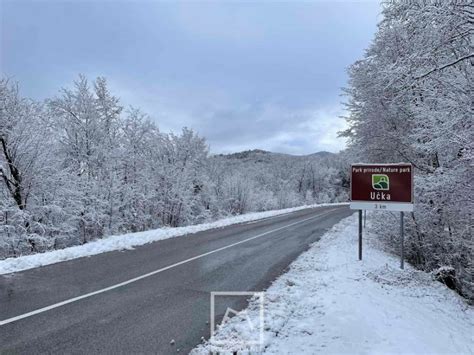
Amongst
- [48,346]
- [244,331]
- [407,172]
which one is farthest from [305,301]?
[407,172]

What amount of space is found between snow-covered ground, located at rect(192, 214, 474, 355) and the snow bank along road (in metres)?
0.64

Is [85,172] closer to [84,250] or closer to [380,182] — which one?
[84,250]

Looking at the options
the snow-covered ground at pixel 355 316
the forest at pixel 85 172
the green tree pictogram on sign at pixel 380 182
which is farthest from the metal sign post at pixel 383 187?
the forest at pixel 85 172

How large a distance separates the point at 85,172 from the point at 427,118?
16.3 metres

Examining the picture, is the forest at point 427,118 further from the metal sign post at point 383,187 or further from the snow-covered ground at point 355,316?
the snow-covered ground at point 355,316

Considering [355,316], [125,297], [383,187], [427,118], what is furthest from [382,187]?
[125,297]

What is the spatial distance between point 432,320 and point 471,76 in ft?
14.4

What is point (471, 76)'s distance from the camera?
6.06 metres

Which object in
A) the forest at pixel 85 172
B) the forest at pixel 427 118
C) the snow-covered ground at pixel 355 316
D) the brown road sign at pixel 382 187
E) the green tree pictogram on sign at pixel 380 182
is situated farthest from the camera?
the forest at pixel 85 172

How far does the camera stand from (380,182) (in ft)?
28.3

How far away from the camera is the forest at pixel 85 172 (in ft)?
44.0

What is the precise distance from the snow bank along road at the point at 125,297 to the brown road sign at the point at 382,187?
2.71 metres

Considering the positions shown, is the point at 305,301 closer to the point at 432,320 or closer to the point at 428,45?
the point at 432,320

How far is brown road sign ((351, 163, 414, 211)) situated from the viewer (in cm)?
821
